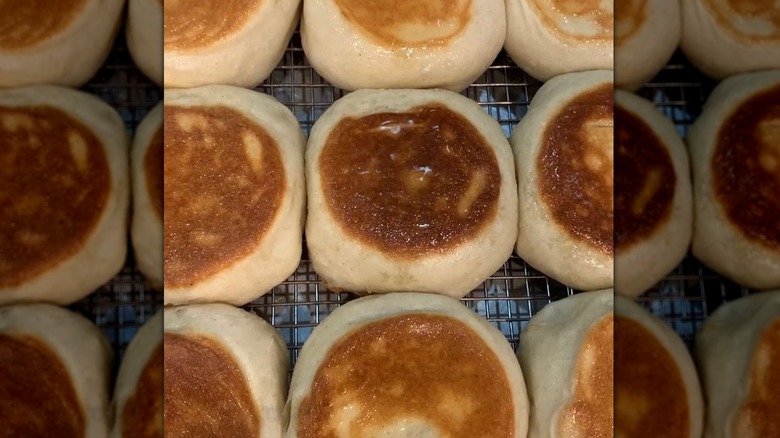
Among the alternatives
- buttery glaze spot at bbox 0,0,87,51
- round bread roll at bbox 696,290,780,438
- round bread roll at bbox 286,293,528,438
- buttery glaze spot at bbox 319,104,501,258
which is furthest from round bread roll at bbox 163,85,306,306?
round bread roll at bbox 696,290,780,438

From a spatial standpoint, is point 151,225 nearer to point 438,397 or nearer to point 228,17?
point 438,397

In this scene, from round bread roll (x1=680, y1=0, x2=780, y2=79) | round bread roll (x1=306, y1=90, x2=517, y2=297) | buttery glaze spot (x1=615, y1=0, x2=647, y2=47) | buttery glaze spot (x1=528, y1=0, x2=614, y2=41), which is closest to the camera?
buttery glaze spot (x1=615, y1=0, x2=647, y2=47)

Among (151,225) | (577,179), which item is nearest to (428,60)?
(577,179)

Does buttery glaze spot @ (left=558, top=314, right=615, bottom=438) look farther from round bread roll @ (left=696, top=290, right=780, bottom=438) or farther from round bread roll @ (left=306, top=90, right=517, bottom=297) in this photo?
round bread roll @ (left=696, top=290, right=780, bottom=438)

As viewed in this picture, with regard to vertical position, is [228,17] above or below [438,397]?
above

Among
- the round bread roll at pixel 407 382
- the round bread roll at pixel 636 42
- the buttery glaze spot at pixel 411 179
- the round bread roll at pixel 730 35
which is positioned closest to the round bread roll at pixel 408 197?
the buttery glaze spot at pixel 411 179

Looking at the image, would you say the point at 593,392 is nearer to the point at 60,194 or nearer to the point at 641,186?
the point at 641,186
